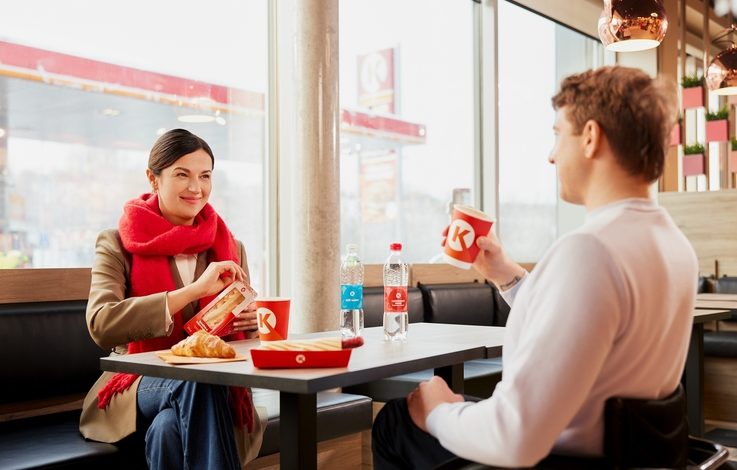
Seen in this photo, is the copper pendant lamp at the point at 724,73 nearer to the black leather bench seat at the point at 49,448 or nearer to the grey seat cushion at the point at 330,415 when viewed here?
the grey seat cushion at the point at 330,415

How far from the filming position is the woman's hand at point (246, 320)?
89.4 inches

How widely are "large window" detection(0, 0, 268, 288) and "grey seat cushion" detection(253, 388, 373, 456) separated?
4.10 ft

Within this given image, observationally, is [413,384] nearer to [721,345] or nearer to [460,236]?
[460,236]

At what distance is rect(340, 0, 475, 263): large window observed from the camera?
5133 mm

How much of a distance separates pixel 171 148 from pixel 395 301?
0.95m

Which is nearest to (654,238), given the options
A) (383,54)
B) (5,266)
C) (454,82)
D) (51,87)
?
(5,266)

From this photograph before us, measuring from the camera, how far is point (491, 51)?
6.22 m

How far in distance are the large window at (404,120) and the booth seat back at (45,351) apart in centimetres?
232

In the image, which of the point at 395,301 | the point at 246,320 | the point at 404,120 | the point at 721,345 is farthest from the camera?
the point at 404,120

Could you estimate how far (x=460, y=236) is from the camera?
5.89 feet

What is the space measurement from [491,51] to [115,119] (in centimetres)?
338

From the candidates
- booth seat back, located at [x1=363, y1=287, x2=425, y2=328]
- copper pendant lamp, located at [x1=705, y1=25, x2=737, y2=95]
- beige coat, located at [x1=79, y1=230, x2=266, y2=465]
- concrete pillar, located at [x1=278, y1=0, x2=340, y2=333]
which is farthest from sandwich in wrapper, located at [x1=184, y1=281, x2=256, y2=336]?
copper pendant lamp, located at [x1=705, y1=25, x2=737, y2=95]

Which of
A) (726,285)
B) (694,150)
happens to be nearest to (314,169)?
(726,285)

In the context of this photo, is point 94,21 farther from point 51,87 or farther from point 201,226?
point 201,226
